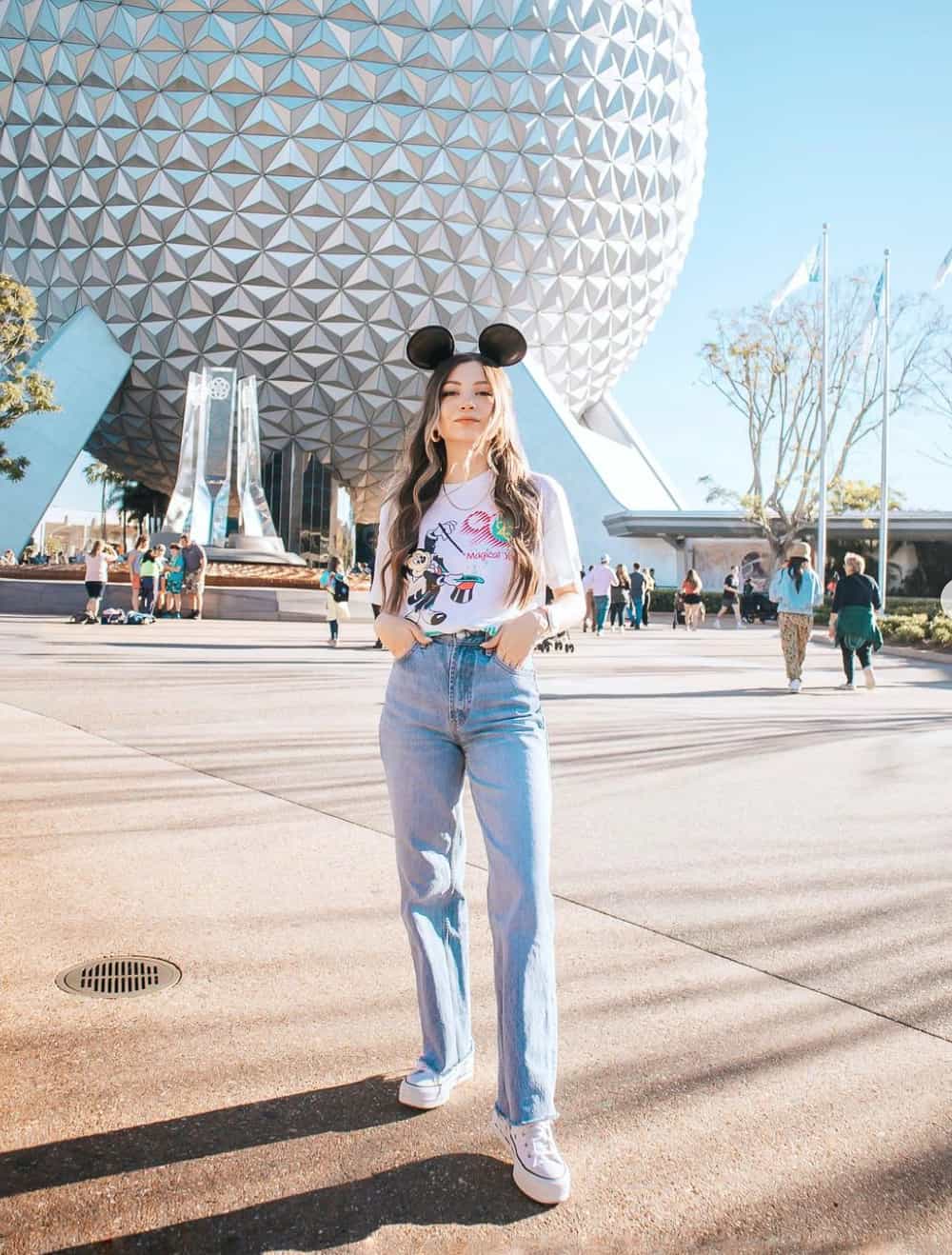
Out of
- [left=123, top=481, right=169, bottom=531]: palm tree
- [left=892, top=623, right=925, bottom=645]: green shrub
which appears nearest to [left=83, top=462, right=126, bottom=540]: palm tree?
[left=123, top=481, right=169, bottom=531]: palm tree

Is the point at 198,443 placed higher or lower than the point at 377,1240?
higher

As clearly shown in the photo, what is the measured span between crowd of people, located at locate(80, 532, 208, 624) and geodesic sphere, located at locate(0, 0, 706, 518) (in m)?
13.5

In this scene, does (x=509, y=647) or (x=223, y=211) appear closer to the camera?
(x=509, y=647)

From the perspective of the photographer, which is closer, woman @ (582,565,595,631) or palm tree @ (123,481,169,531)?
woman @ (582,565,595,631)

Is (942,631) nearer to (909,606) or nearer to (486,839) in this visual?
(909,606)

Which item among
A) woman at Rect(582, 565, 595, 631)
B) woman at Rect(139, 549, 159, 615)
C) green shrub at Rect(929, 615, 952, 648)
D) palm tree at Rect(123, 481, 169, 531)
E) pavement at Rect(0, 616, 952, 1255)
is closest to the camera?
pavement at Rect(0, 616, 952, 1255)

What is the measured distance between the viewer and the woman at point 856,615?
11906mm

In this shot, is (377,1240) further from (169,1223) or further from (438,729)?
(438,729)

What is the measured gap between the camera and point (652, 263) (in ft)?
127

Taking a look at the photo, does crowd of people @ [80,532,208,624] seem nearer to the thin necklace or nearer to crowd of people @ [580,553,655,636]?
crowd of people @ [580,553,655,636]

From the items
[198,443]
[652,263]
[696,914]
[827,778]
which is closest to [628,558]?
[652,263]

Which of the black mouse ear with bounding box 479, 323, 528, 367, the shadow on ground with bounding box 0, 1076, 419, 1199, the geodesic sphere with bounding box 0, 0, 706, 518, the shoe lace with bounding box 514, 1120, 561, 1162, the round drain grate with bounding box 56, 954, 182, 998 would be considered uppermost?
the geodesic sphere with bounding box 0, 0, 706, 518

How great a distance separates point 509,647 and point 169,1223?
1210mm

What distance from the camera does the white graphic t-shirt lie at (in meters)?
2.36
